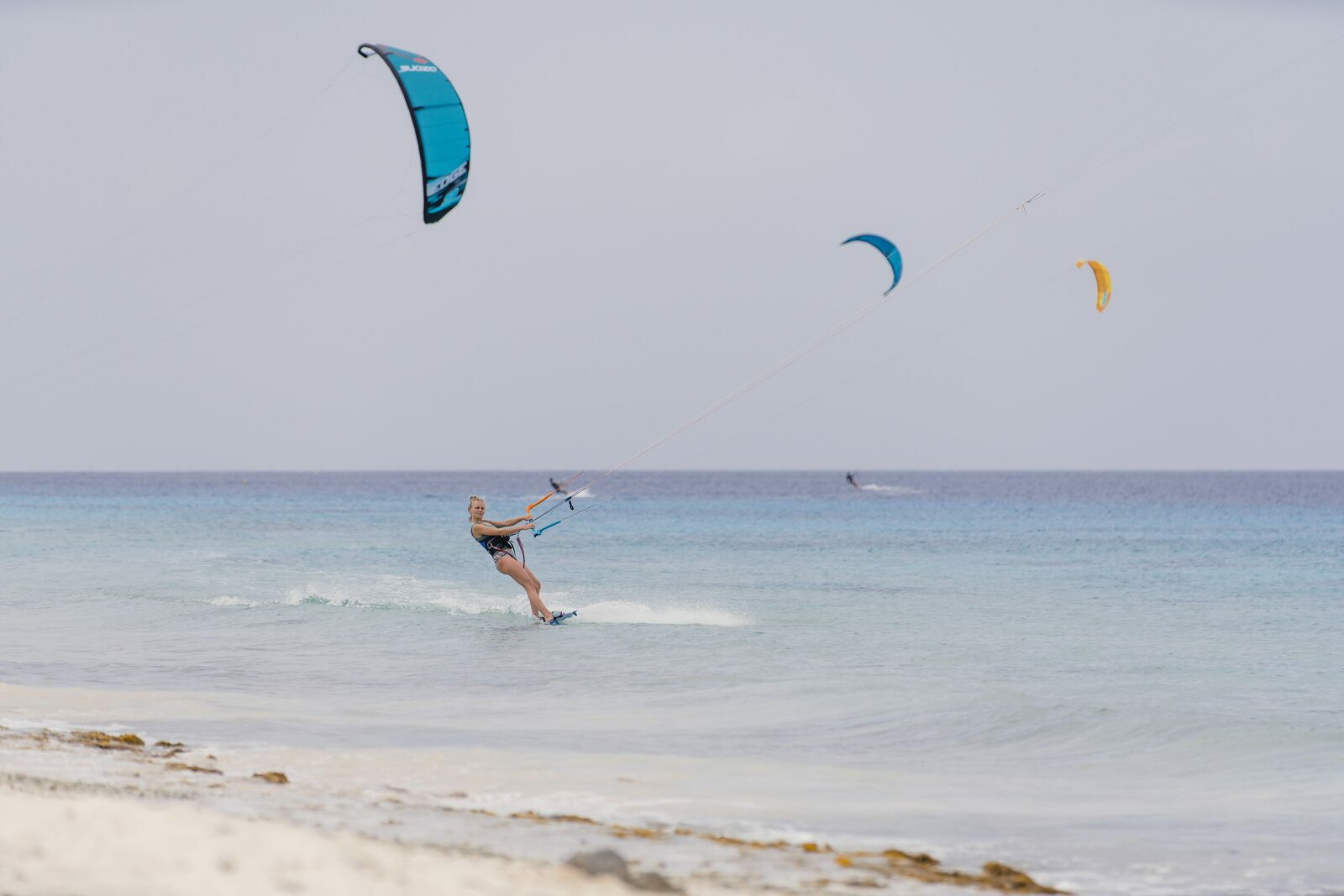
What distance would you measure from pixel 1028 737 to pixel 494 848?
480 centimetres

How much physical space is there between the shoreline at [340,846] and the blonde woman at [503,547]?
24.7 ft

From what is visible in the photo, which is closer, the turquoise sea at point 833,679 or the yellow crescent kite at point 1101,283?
the turquoise sea at point 833,679

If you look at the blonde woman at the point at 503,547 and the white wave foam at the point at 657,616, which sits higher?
the blonde woman at the point at 503,547

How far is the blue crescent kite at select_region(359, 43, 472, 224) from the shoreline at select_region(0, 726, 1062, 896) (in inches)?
285

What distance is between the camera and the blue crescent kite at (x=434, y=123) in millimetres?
12570

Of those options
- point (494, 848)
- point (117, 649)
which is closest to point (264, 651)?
point (117, 649)

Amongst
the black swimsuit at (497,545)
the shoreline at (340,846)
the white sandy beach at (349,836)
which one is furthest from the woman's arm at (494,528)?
the shoreline at (340,846)

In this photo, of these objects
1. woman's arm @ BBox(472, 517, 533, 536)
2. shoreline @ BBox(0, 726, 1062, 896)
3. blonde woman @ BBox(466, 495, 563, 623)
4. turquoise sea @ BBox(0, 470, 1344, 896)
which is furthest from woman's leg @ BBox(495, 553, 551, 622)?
shoreline @ BBox(0, 726, 1062, 896)

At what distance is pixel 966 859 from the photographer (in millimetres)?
5770

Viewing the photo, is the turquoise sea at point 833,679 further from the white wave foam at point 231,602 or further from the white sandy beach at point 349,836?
the white sandy beach at point 349,836

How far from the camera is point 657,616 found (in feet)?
52.5

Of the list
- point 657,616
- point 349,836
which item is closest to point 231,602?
point 657,616

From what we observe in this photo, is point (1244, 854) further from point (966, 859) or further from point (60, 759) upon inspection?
point (60, 759)

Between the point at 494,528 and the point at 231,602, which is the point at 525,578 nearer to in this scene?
the point at 494,528
